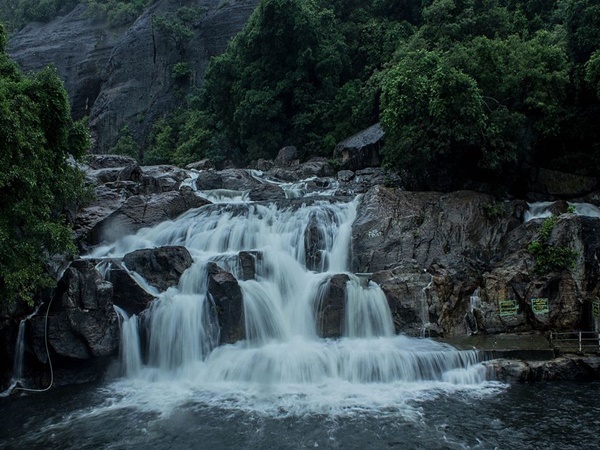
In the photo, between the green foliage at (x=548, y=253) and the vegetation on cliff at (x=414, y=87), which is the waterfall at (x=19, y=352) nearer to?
the vegetation on cliff at (x=414, y=87)

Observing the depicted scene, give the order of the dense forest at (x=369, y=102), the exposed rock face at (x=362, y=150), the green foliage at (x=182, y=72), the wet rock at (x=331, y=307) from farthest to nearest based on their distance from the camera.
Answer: the green foliage at (x=182, y=72)
the exposed rock face at (x=362, y=150)
the wet rock at (x=331, y=307)
the dense forest at (x=369, y=102)

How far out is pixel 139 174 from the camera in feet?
82.8

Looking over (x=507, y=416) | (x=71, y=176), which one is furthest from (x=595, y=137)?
(x=71, y=176)

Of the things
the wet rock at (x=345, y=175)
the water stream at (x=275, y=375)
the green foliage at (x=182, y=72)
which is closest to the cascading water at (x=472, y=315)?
the water stream at (x=275, y=375)

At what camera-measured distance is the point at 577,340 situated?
13320 mm

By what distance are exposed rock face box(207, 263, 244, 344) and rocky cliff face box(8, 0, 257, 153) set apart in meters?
37.7

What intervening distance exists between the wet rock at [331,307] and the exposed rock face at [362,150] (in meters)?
13.8

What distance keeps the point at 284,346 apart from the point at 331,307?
6.33 ft

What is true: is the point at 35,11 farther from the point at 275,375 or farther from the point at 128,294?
the point at 275,375

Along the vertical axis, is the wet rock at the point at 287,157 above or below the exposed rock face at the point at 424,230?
above

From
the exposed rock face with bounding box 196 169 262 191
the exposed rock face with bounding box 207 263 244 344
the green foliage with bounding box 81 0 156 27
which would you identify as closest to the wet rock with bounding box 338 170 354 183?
the exposed rock face with bounding box 196 169 262 191

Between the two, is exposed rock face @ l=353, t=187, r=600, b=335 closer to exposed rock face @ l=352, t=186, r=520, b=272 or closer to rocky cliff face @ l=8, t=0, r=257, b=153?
exposed rock face @ l=352, t=186, r=520, b=272

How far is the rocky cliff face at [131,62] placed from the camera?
49062mm

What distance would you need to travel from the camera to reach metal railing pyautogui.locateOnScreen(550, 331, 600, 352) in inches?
504
